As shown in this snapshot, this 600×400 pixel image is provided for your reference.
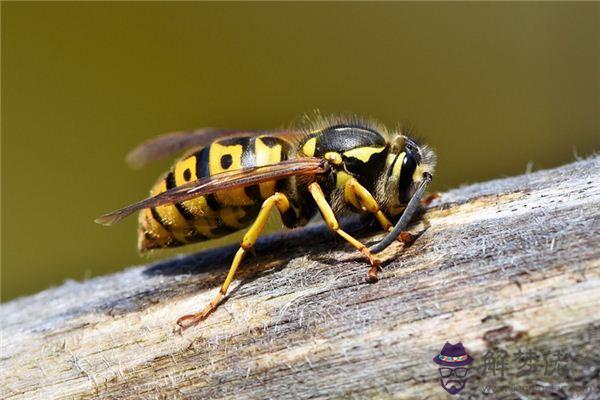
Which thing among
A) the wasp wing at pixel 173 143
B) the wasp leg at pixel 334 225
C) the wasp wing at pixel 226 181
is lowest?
the wasp leg at pixel 334 225

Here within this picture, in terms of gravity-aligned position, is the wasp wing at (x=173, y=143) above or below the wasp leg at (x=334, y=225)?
above

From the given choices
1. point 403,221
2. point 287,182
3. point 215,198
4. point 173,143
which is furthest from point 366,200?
point 173,143

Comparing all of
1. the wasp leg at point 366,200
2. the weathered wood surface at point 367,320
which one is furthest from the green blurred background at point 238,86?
the weathered wood surface at point 367,320

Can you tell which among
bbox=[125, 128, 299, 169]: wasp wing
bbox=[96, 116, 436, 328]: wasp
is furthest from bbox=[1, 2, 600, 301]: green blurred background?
bbox=[96, 116, 436, 328]: wasp

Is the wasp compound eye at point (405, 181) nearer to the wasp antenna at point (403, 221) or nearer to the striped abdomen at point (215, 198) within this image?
the wasp antenna at point (403, 221)

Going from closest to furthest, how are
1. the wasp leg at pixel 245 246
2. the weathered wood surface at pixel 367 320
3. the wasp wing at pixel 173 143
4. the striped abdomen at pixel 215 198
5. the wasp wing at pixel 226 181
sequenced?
→ the weathered wood surface at pixel 367 320 < the wasp leg at pixel 245 246 < the wasp wing at pixel 226 181 < the striped abdomen at pixel 215 198 < the wasp wing at pixel 173 143

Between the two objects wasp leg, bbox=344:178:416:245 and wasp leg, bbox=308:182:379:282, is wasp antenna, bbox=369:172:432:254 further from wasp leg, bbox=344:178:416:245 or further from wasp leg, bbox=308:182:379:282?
wasp leg, bbox=344:178:416:245
